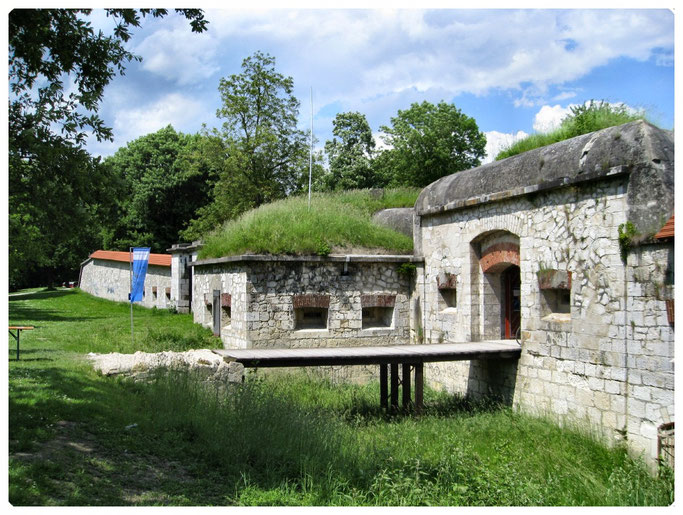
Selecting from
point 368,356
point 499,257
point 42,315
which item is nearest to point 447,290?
point 499,257

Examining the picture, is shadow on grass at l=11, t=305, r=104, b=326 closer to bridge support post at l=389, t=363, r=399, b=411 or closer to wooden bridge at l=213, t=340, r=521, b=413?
wooden bridge at l=213, t=340, r=521, b=413

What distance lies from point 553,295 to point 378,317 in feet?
15.3

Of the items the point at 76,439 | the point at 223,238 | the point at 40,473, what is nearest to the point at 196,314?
the point at 223,238

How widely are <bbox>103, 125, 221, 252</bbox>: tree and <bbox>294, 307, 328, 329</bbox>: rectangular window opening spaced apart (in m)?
20.9

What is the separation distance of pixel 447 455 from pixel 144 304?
61.9 feet

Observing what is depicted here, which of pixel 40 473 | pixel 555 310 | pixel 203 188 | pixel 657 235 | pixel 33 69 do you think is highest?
pixel 203 188

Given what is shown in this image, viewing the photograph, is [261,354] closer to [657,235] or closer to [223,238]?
[223,238]

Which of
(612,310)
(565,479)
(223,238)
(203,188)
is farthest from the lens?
(203,188)

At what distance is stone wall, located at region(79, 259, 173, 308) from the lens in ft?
72.6

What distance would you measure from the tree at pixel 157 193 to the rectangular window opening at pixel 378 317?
817 inches

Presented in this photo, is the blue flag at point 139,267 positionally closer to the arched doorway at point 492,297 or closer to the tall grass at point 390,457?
the tall grass at point 390,457

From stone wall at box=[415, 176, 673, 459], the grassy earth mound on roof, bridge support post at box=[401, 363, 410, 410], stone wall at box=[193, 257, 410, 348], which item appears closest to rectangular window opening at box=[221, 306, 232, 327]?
stone wall at box=[193, 257, 410, 348]

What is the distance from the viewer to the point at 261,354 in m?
10.2

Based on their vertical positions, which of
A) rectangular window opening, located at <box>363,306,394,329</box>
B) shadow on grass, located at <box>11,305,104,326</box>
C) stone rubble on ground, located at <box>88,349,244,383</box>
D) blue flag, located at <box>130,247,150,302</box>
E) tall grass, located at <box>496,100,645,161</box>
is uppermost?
tall grass, located at <box>496,100,645,161</box>
